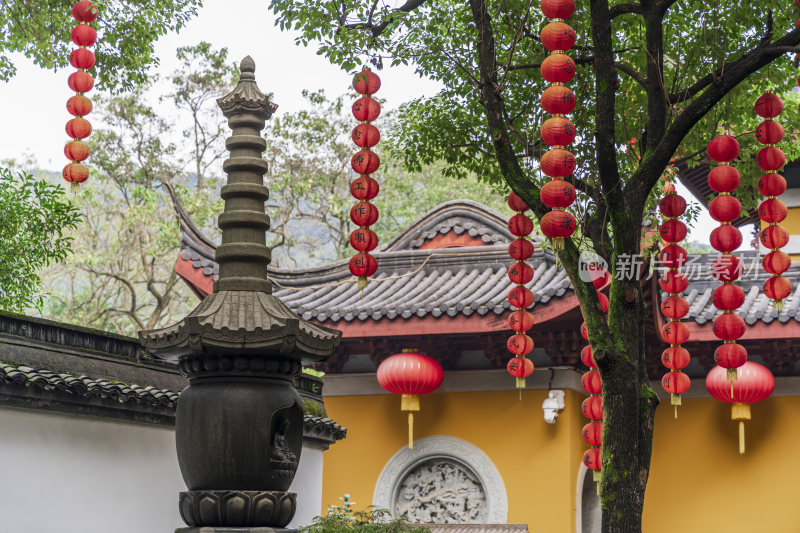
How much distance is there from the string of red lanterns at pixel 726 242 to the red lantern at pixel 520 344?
169 centimetres

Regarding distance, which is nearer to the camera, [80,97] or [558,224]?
[558,224]

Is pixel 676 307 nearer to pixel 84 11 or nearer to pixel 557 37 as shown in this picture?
pixel 557 37

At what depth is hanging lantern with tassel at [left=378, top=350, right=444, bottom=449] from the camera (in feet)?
31.0

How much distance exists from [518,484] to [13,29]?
6.30 meters

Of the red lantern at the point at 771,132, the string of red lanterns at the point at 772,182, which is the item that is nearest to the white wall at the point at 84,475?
the string of red lanterns at the point at 772,182

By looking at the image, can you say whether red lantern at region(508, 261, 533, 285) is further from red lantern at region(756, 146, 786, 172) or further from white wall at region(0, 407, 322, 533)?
white wall at region(0, 407, 322, 533)

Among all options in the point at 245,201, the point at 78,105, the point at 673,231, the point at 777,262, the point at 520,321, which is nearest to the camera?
the point at 245,201

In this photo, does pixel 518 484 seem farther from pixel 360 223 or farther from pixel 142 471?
pixel 142 471

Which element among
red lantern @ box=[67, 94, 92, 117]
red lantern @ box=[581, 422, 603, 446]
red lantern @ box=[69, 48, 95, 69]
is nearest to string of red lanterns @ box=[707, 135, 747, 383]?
red lantern @ box=[581, 422, 603, 446]

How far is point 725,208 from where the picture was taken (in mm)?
6727

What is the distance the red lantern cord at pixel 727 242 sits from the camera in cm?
647

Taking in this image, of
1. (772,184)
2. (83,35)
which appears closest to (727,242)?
(772,184)

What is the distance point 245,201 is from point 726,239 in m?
3.33

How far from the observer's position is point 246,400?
15.9 ft
